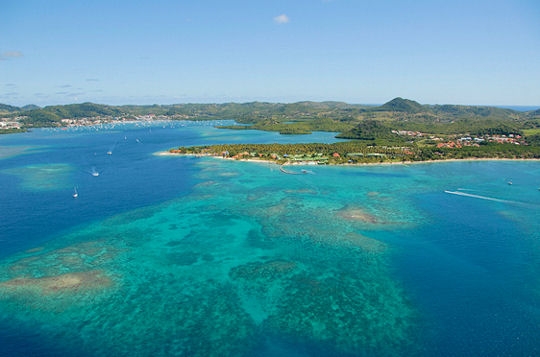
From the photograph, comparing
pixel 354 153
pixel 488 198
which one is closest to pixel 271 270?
pixel 488 198

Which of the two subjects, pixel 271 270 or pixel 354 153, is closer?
pixel 271 270

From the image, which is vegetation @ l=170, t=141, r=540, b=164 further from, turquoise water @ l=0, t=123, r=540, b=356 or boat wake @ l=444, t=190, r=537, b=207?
boat wake @ l=444, t=190, r=537, b=207

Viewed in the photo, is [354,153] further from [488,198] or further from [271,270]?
[271,270]

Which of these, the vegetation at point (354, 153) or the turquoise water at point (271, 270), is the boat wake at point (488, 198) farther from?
the vegetation at point (354, 153)

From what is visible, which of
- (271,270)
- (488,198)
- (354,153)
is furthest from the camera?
(354,153)

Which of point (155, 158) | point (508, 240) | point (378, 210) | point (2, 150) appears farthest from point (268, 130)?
point (508, 240)

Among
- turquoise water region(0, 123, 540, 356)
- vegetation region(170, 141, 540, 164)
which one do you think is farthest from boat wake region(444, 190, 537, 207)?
vegetation region(170, 141, 540, 164)

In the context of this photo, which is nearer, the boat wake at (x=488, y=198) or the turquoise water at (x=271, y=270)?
the turquoise water at (x=271, y=270)

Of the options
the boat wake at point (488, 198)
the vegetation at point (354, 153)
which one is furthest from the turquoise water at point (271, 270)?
the vegetation at point (354, 153)

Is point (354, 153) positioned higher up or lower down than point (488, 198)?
higher up
